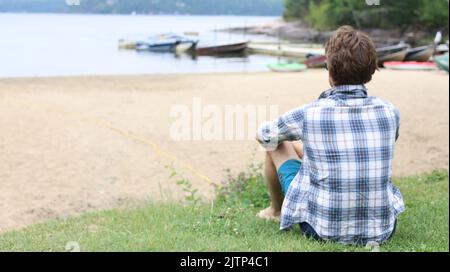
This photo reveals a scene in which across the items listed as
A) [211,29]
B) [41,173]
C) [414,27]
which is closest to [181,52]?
[414,27]

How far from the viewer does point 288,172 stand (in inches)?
114

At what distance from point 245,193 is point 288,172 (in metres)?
1.30

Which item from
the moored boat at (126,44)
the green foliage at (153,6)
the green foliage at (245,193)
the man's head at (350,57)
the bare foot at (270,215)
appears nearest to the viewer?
the man's head at (350,57)

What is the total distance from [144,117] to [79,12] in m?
7.12

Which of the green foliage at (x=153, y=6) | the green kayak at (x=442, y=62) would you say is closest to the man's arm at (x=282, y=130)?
the green foliage at (x=153, y=6)

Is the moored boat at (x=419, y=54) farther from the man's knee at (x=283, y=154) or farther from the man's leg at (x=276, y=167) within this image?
the man's knee at (x=283, y=154)

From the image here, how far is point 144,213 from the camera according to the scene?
12.2ft

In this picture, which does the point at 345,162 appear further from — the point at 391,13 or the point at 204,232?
the point at 391,13

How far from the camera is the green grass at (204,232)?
102 inches

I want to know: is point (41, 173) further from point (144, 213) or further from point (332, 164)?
point (332, 164)

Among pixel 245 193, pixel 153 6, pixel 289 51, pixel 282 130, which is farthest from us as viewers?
pixel 289 51

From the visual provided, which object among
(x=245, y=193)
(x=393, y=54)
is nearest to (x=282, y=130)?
(x=245, y=193)

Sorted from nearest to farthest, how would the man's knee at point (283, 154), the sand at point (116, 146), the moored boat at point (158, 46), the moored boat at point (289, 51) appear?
1. the man's knee at point (283, 154)
2. the sand at point (116, 146)
3. the moored boat at point (289, 51)
4. the moored boat at point (158, 46)

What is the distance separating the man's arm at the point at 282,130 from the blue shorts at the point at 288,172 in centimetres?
11
